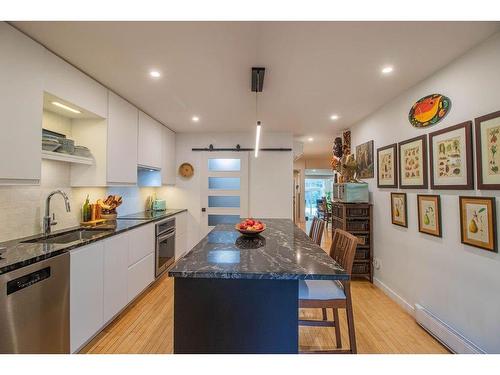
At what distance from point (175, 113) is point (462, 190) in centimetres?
347

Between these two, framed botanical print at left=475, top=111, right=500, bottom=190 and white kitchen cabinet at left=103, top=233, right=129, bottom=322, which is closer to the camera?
framed botanical print at left=475, top=111, right=500, bottom=190

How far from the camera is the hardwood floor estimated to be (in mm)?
1920

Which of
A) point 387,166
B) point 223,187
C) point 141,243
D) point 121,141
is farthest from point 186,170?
point 387,166

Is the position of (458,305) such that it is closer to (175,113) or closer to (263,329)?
(263,329)

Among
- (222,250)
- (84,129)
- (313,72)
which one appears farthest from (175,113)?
(222,250)

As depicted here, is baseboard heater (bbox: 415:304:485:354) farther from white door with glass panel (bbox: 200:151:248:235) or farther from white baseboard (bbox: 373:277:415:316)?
white door with glass panel (bbox: 200:151:248:235)

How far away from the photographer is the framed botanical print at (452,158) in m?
1.79

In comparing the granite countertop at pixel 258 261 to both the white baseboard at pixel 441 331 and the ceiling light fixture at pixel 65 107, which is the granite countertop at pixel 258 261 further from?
the ceiling light fixture at pixel 65 107

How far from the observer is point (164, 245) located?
11.1ft

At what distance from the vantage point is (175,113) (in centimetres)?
341

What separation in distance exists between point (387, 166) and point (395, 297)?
1627 mm

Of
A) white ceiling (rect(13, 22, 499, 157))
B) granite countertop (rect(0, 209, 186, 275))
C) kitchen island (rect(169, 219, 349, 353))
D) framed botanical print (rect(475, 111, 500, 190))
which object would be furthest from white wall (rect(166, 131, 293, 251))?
kitchen island (rect(169, 219, 349, 353))

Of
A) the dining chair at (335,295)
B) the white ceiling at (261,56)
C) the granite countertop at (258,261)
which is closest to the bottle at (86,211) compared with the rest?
the white ceiling at (261,56)

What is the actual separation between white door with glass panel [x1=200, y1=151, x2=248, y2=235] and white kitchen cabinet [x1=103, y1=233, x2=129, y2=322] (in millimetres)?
2213
